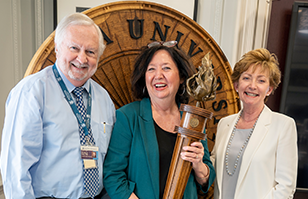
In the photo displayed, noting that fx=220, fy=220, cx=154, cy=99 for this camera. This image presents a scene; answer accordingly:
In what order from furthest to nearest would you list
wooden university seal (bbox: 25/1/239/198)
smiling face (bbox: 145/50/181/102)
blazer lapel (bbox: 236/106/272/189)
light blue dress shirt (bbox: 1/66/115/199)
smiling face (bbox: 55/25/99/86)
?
wooden university seal (bbox: 25/1/239/198) < blazer lapel (bbox: 236/106/272/189) < smiling face (bbox: 145/50/181/102) < smiling face (bbox: 55/25/99/86) < light blue dress shirt (bbox: 1/66/115/199)

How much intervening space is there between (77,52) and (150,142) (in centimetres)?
70

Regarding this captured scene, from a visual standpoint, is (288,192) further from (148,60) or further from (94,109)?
(94,109)

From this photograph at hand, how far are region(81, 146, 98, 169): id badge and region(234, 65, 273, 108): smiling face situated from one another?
116cm

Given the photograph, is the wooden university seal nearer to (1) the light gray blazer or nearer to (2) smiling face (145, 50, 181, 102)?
(2) smiling face (145, 50, 181, 102)

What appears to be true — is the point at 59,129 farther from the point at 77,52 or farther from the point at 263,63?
the point at 263,63

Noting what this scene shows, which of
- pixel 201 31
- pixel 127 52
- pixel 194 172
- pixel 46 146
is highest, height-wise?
pixel 201 31

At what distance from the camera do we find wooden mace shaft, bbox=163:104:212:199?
1172 mm

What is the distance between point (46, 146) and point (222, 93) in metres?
1.60

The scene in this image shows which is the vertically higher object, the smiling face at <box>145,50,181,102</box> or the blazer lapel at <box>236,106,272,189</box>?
the smiling face at <box>145,50,181,102</box>

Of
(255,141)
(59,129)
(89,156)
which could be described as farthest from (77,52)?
(255,141)

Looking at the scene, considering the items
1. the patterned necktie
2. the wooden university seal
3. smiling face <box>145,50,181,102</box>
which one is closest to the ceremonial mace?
smiling face <box>145,50,181,102</box>

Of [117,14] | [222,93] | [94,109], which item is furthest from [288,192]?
[117,14]

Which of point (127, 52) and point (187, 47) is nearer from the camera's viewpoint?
point (127, 52)

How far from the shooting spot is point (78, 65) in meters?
1.29
